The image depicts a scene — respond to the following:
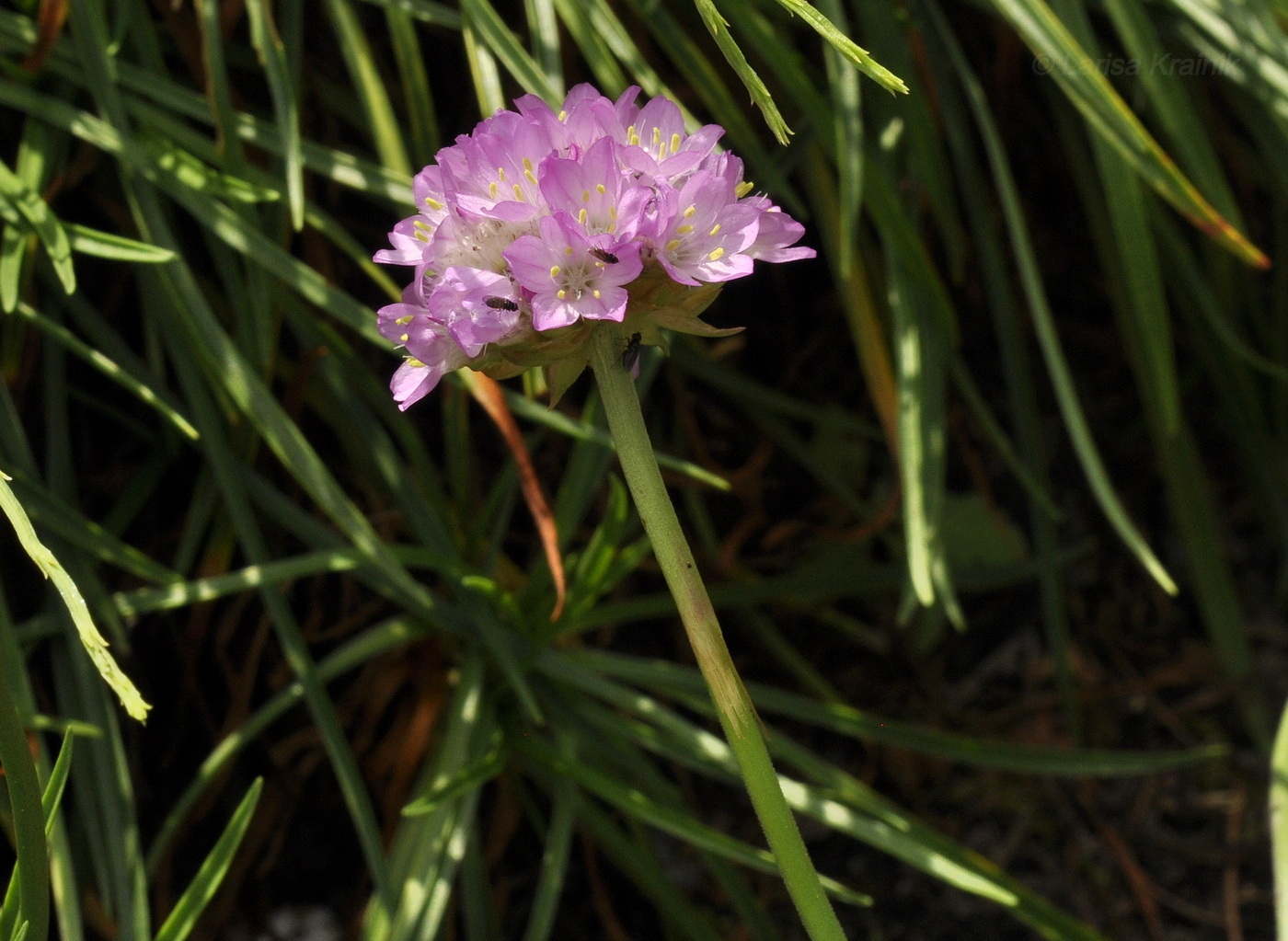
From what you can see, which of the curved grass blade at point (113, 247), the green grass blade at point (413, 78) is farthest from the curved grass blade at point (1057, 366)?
the curved grass blade at point (113, 247)

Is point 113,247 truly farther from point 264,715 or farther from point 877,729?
point 877,729

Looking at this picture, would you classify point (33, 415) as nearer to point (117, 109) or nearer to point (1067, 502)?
point (117, 109)

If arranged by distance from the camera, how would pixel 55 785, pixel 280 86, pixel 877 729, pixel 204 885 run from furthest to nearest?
1. pixel 877 729
2. pixel 280 86
3. pixel 204 885
4. pixel 55 785

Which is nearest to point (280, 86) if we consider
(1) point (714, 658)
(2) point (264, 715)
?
(2) point (264, 715)

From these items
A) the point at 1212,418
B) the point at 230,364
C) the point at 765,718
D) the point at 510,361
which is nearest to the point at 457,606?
the point at 230,364

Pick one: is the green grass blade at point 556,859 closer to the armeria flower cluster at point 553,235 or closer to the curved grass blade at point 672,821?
the curved grass blade at point 672,821

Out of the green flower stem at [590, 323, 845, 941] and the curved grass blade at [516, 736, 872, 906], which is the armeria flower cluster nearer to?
Answer: the green flower stem at [590, 323, 845, 941]

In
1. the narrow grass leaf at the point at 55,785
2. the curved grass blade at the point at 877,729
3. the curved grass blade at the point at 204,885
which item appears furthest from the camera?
the curved grass blade at the point at 877,729
